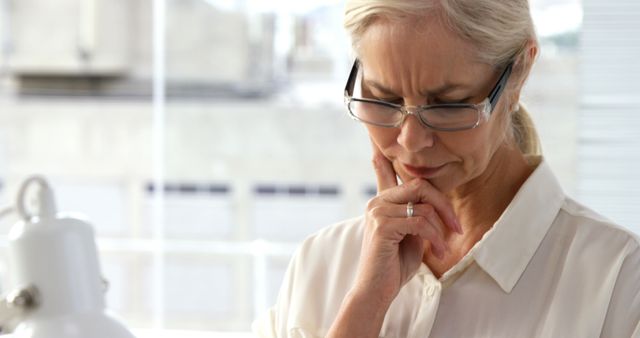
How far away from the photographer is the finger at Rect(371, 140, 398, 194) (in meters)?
1.47

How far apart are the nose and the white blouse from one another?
0.19 m

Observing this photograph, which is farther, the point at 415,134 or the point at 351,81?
the point at 351,81

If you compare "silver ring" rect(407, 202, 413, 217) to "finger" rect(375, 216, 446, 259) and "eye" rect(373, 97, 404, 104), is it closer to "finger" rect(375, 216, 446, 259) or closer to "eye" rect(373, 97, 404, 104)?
"finger" rect(375, 216, 446, 259)

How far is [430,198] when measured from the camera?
1.37 m

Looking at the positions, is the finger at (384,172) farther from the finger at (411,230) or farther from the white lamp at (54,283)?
the white lamp at (54,283)

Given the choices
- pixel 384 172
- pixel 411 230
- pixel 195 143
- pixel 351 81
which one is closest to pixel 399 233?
pixel 411 230

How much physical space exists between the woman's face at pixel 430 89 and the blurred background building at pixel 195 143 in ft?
10.9

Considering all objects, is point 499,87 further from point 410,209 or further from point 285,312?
point 285,312

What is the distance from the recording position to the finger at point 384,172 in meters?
1.47

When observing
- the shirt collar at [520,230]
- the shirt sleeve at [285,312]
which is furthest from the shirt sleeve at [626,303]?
the shirt sleeve at [285,312]

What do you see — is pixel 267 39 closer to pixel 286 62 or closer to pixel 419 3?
pixel 286 62

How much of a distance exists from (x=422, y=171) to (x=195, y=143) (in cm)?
365

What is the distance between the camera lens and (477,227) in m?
1.46

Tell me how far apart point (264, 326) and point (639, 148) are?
2.43 metres
